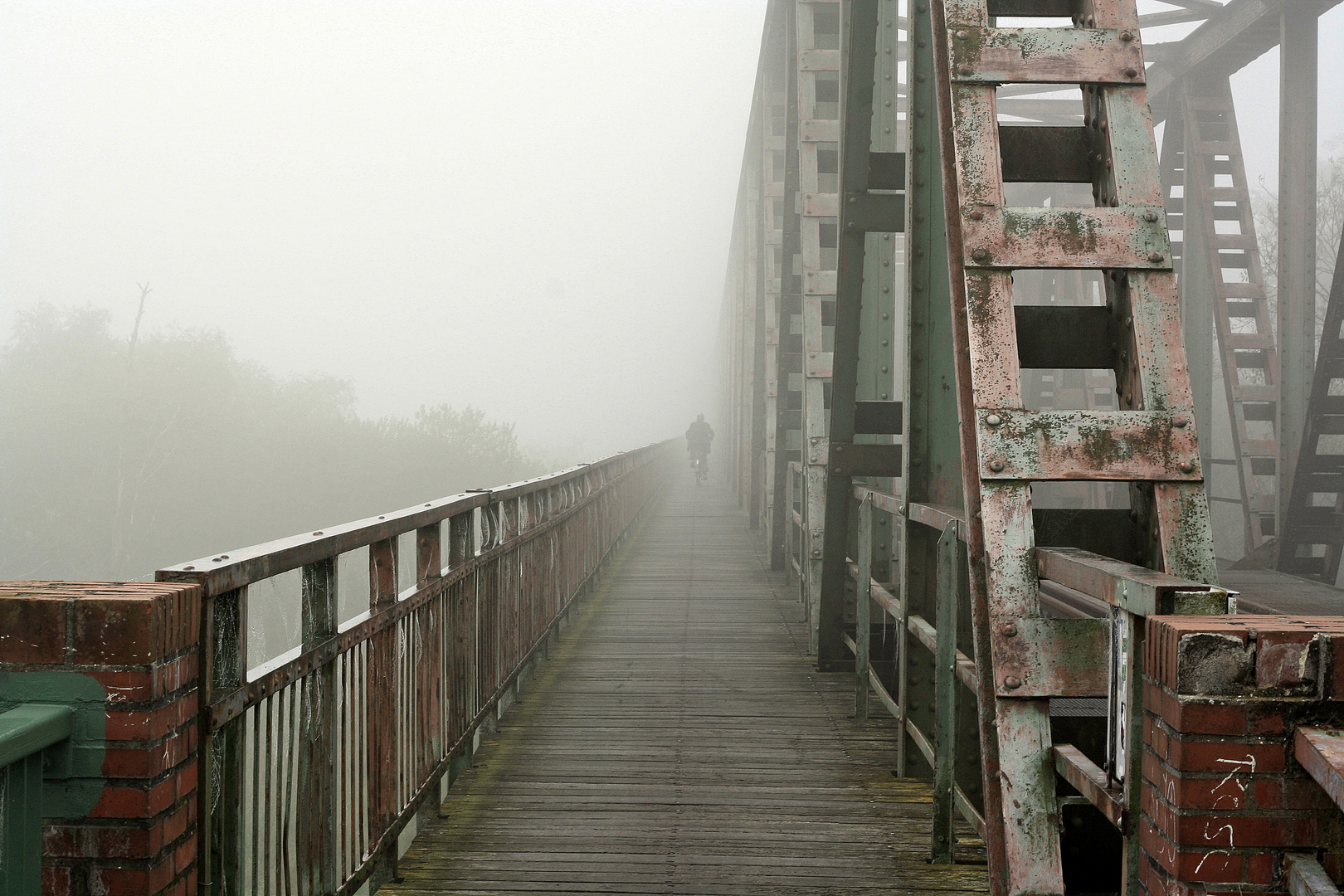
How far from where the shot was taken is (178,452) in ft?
170

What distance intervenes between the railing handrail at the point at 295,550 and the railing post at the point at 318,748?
2.6 inches

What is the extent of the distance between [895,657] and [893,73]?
358 cm

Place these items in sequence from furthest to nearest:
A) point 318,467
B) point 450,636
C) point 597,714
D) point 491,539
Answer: point 318,467 < point 597,714 < point 491,539 < point 450,636

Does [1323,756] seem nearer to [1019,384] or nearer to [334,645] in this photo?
[1019,384]

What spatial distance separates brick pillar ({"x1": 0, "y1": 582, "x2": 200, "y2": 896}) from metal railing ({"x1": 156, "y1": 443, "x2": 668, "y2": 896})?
0.54ft

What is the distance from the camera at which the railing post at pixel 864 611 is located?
199 inches

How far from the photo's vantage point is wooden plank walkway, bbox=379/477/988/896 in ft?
11.0

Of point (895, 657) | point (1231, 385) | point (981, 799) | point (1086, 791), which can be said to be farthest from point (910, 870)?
point (1231, 385)

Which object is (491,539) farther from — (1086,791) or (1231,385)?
(1231,385)

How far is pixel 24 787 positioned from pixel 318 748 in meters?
0.96

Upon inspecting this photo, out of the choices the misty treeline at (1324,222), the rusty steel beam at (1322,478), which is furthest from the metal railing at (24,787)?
the misty treeline at (1324,222)

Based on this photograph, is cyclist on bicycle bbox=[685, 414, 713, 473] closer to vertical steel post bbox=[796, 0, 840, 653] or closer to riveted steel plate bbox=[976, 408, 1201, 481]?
vertical steel post bbox=[796, 0, 840, 653]

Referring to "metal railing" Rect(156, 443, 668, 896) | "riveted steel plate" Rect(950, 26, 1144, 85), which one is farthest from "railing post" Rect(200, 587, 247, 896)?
"riveted steel plate" Rect(950, 26, 1144, 85)

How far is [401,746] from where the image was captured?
326cm
